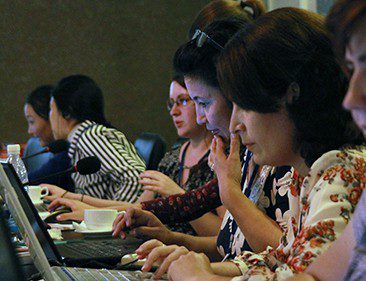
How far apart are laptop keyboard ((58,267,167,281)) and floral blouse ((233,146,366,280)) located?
8.9 inches

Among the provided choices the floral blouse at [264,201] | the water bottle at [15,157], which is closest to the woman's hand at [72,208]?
the water bottle at [15,157]

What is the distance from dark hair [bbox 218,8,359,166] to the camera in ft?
4.42

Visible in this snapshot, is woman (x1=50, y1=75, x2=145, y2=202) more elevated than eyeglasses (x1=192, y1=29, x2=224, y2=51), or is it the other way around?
eyeglasses (x1=192, y1=29, x2=224, y2=51)

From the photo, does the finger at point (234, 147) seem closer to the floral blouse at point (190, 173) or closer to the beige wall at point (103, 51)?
the floral blouse at point (190, 173)

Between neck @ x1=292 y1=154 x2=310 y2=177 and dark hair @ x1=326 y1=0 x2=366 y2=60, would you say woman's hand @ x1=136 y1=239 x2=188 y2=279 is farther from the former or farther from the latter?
dark hair @ x1=326 y1=0 x2=366 y2=60

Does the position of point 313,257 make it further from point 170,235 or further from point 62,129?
point 62,129

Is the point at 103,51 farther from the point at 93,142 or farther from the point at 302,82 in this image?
the point at 302,82

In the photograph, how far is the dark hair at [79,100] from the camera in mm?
3971

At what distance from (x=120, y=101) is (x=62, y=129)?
6.73 ft

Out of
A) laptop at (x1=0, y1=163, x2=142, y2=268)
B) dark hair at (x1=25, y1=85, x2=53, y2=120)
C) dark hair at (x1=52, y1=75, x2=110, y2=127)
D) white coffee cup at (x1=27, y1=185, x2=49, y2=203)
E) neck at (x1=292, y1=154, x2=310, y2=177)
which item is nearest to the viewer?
neck at (x1=292, y1=154, x2=310, y2=177)

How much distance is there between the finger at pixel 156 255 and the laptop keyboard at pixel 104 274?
16 millimetres

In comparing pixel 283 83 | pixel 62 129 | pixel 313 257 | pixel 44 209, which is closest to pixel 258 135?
pixel 283 83

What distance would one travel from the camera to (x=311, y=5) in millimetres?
4801

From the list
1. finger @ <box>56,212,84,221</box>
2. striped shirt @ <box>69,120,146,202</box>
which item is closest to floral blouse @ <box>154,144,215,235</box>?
finger @ <box>56,212,84,221</box>
